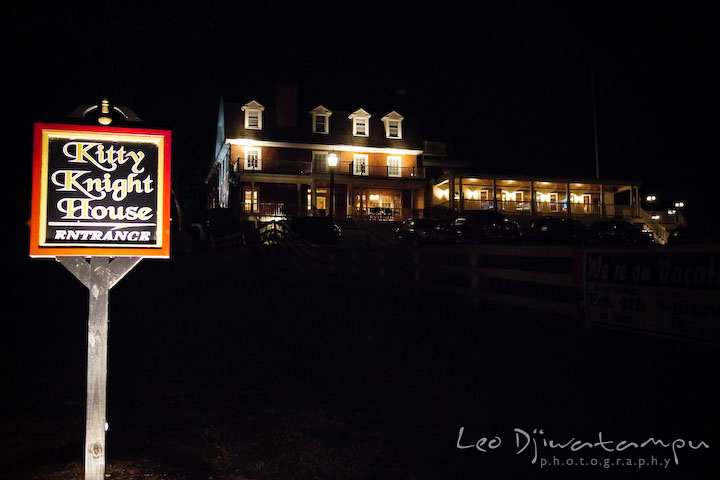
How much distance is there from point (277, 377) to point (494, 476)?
9.53 feet

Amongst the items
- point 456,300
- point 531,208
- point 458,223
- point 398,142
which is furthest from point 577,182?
point 456,300

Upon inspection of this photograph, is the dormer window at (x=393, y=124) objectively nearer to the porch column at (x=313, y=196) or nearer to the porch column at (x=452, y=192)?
the porch column at (x=313, y=196)

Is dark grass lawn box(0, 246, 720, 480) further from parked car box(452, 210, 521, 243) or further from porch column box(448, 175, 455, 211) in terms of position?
porch column box(448, 175, 455, 211)

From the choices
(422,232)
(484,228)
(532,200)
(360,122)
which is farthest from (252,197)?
(532,200)

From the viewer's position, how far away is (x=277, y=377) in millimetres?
5852

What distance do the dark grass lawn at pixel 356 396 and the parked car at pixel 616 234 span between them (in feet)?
58.3

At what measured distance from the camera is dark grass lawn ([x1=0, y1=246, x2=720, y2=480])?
3.73 m

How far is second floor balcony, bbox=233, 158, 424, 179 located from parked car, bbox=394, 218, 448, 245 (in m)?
11.1

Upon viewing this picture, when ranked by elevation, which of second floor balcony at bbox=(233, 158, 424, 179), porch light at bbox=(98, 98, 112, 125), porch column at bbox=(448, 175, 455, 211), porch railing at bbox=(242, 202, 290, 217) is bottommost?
porch light at bbox=(98, 98, 112, 125)

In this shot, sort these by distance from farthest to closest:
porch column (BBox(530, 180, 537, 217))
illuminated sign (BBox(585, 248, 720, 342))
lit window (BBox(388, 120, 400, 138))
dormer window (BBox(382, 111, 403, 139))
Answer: lit window (BBox(388, 120, 400, 138))
dormer window (BBox(382, 111, 403, 139))
porch column (BBox(530, 180, 537, 217))
illuminated sign (BBox(585, 248, 720, 342))

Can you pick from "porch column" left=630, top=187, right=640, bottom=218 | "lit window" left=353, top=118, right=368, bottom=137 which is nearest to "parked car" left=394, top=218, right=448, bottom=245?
"lit window" left=353, top=118, right=368, bottom=137

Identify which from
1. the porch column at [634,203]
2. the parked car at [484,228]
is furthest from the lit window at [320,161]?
the porch column at [634,203]

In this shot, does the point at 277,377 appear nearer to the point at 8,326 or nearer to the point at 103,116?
the point at 103,116

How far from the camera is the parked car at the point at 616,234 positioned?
80.0 ft
